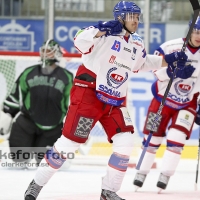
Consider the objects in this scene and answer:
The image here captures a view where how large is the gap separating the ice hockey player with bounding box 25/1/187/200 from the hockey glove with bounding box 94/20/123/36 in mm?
60

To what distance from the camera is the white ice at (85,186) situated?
4.61 m

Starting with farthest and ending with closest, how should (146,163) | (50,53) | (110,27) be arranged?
(50,53) → (146,163) → (110,27)

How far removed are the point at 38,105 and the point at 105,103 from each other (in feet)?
6.36

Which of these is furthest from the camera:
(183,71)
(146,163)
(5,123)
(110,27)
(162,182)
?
(5,123)

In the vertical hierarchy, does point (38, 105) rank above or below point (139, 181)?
above

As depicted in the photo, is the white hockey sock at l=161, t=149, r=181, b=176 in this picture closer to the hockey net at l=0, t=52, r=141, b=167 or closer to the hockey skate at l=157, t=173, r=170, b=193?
the hockey skate at l=157, t=173, r=170, b=193

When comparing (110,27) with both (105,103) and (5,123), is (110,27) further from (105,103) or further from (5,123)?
(5,123)

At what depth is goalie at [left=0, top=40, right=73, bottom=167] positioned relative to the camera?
6008 millimetres

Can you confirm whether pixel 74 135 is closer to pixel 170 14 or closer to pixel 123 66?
pixel 123 66

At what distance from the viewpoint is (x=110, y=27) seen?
3.97m

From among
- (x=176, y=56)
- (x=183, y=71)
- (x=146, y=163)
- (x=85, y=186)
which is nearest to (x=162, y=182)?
(x=146, y=163)

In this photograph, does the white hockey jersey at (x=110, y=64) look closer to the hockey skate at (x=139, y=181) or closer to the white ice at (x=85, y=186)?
the white ice at (x=85, y=186)

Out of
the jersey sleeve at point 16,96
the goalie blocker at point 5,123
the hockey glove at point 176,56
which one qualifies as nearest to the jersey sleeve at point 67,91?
the jersey sleeve at point 16,96

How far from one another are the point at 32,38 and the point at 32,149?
186 centimetres
